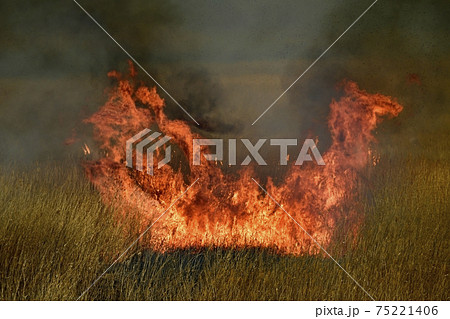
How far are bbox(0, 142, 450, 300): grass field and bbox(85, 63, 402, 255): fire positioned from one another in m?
0.42

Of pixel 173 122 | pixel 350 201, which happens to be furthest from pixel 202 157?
pixel 350 201

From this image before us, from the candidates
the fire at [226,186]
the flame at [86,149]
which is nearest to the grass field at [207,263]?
the fire at [226,186]

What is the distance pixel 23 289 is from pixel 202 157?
3.48 m

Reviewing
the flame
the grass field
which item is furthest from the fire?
the flame

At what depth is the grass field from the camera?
5.16 m

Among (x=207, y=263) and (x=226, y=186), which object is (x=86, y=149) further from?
(x=207, y=263)

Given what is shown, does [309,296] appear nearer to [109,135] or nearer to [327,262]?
[327,262]

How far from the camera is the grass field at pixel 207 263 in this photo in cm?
516

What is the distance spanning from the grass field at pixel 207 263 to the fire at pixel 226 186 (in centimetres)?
42

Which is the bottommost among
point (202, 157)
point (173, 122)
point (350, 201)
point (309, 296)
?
point (309, 296)

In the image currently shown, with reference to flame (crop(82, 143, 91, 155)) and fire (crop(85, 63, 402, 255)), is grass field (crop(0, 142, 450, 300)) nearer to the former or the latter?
fire (crop(85, 63, 402, 255))

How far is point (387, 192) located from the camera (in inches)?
293

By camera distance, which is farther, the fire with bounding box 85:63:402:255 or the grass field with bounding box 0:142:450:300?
the fire with bounding box 85:63:402:255

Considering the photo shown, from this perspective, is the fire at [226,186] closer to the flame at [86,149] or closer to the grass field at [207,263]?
the grass field at [207,263]
